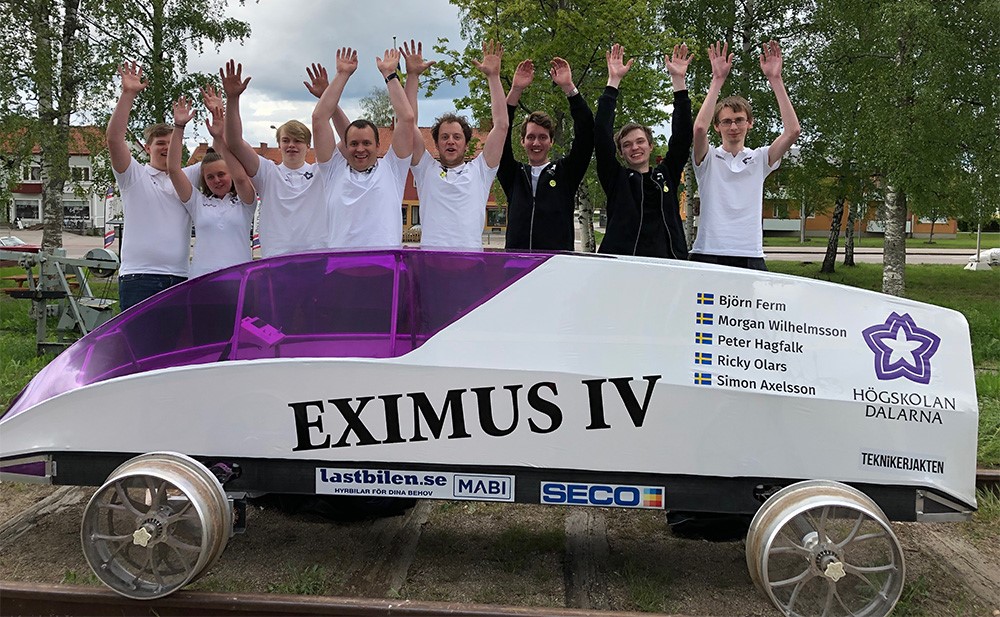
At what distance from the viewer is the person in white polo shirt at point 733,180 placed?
173 inches

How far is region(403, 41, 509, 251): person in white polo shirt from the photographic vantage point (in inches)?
169

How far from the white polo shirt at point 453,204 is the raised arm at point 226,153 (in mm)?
1082

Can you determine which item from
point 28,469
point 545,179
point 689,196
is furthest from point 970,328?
point 689,196

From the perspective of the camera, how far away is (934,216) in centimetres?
1265

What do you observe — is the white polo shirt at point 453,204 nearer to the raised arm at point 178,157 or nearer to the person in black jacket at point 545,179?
the person in black jacket at point 545,179

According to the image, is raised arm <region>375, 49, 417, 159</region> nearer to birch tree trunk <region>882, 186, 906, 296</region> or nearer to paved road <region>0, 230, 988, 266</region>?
birch tree trunk <region>882, 186, 906, 296</region>

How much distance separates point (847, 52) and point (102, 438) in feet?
45.6

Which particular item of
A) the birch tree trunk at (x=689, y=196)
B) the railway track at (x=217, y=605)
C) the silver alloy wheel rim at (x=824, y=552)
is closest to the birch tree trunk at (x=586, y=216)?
the birch tree trunk at (x=689, y=196)

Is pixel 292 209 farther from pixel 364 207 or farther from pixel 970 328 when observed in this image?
pixel 970 328

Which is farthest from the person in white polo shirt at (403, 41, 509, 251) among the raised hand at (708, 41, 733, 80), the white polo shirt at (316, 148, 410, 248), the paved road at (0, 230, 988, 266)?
the paved road at (0, 230, 988, 266)

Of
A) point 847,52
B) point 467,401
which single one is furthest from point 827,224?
point 467,401

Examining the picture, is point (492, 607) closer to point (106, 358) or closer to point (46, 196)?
point (106, 358)

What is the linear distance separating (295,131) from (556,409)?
2629mm

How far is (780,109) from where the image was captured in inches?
172
